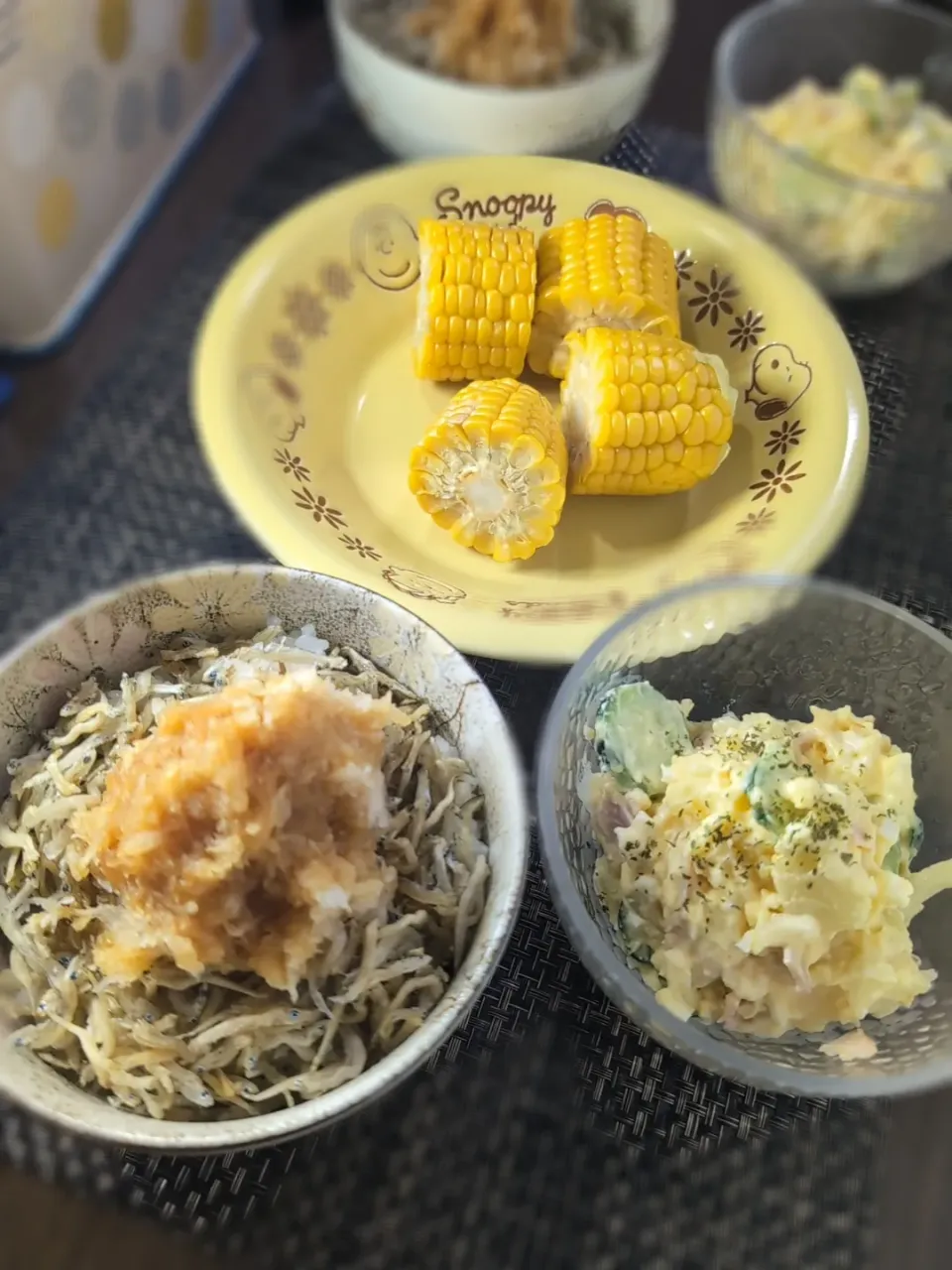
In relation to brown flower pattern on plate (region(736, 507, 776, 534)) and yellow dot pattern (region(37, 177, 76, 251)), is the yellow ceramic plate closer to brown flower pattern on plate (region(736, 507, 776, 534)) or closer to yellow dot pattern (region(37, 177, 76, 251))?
brown flower pattern on plate (region(736, 507, 776, 534))

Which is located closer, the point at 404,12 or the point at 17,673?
the point at 17,673

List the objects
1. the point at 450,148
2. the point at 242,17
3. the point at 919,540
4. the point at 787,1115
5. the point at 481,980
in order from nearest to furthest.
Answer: the point at 481,980 < the point at 787,1115 < the point at 919,540 < the point at 450,148 < the point at 242,17

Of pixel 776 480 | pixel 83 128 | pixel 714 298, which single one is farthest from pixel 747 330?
pixel 83 128

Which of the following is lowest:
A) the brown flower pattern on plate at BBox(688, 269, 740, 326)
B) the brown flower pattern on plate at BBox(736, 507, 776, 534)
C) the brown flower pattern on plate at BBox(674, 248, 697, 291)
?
the brown flower pattern on plate at BBox(736, 507, 776, 534)

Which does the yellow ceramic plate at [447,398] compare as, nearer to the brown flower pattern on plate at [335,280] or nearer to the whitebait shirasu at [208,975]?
the brown flower pattern on plate at [335,280]

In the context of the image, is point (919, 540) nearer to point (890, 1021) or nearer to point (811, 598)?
point (811, 598)

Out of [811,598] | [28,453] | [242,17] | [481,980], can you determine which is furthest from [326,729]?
[242,17]

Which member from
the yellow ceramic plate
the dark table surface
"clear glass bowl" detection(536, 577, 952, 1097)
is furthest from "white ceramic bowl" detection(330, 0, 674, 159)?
"clear glass bowl" detection(536, 577, 952, 1097)
